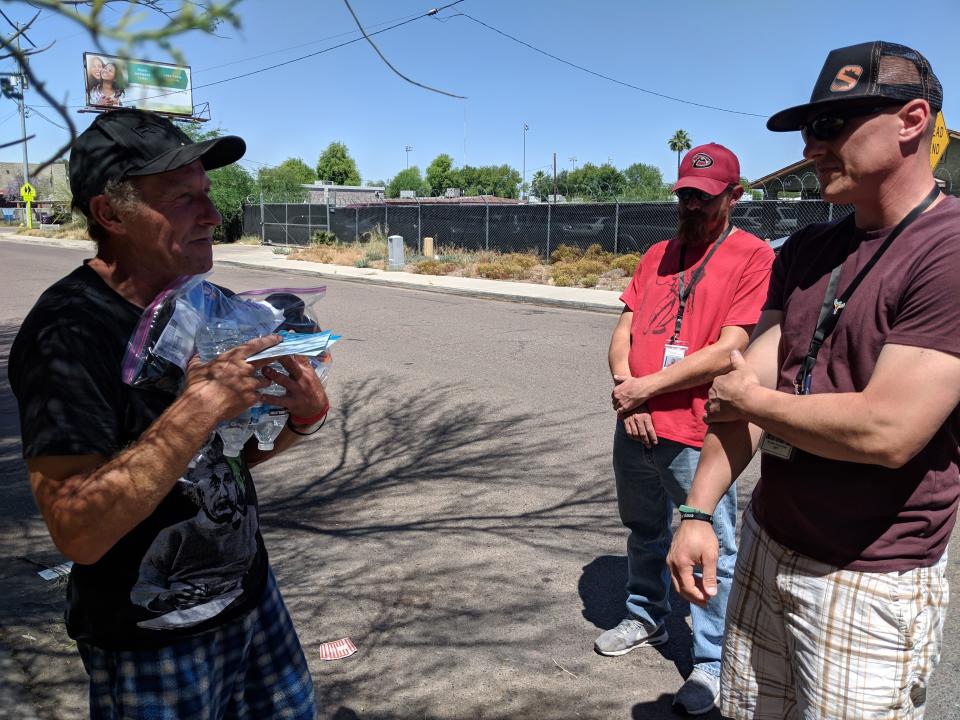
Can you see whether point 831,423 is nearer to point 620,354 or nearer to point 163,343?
point 163,343

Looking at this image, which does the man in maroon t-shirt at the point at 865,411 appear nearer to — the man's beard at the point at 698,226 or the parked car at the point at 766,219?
the man's beard at the point at 698,226

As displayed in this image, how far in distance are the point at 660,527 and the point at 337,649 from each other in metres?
1.43

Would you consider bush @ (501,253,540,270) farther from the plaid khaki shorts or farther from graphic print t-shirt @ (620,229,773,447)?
the plaid khaki shorts

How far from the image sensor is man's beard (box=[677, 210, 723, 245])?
116 inches

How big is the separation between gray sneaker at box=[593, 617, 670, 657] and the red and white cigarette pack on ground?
3.37 ft

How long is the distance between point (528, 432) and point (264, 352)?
463 centimetres

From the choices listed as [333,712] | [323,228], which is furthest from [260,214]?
Result: [333,712]

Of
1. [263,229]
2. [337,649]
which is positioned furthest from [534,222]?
[337,649]

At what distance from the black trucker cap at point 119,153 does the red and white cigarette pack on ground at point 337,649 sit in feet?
7.14

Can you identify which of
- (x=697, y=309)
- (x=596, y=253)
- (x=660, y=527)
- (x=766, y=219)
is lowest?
(x=660, y=527)

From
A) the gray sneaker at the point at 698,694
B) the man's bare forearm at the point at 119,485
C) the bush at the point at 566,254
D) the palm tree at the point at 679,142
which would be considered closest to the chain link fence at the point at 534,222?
the bush at the point at 566,254

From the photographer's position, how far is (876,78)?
166 centimetres

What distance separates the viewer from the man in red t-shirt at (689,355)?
284 centimetres

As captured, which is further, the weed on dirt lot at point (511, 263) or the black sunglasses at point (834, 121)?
the weed on dirt lot at point (511, 263)
